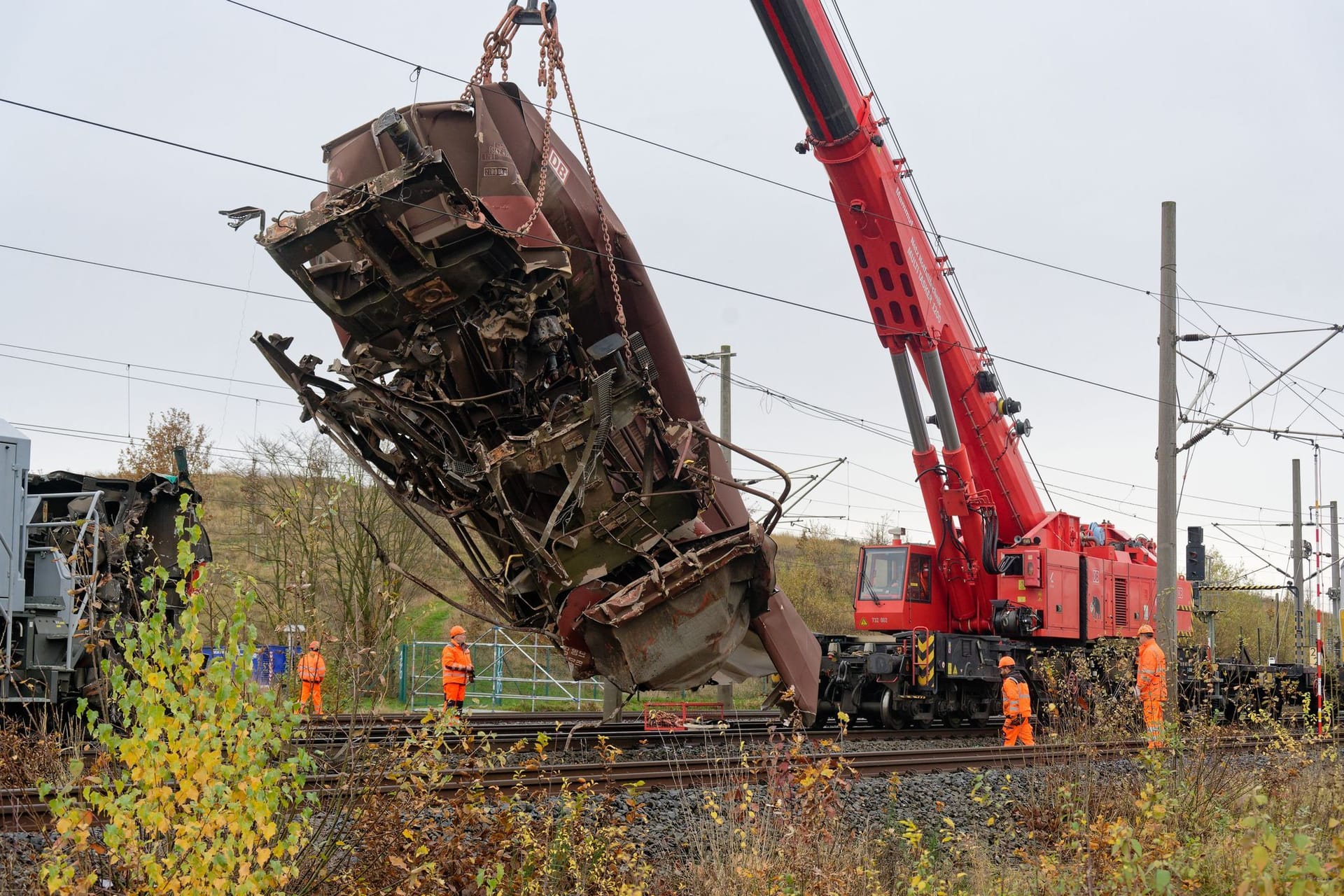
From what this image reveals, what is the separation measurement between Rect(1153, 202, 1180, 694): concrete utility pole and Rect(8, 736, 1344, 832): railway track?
8.11 ft

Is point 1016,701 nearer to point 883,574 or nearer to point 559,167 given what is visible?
point 883,574

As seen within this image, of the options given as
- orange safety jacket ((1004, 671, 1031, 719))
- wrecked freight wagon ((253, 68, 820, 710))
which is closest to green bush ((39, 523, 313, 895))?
wrecked freight wagon ((253, 68, 820, 710))

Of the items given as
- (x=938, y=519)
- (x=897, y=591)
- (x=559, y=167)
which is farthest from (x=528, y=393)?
(x=897, y=591)

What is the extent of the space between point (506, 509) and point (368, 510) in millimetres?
14618

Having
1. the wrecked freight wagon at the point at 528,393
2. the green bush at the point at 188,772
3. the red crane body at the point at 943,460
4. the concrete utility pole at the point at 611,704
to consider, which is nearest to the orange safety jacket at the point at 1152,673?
the red crane body at the point at 943,460

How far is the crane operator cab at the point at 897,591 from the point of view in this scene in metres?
16.4

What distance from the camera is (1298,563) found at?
1157 inches

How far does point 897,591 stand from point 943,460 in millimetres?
2344

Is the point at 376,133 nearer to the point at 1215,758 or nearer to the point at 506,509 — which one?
the point at 506,509

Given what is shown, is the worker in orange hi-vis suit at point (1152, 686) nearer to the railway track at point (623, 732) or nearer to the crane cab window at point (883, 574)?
the railway track at point (623, 732)

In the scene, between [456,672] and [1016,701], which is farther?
[1016,701]

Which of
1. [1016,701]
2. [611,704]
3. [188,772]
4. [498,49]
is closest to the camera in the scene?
[188,772]

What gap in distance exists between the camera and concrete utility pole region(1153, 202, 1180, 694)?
45.1 feet

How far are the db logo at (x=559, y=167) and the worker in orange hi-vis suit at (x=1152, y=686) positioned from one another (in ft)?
19.6
